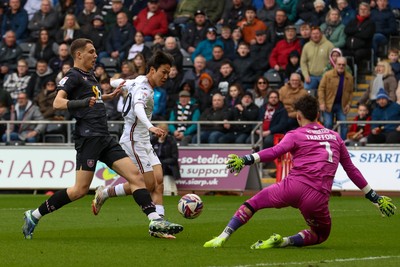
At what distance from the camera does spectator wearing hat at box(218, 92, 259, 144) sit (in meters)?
26.8

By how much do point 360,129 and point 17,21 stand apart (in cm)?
1133

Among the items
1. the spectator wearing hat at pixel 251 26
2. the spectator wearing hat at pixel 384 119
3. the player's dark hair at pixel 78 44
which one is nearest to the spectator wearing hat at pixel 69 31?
the spectator wearing hat at pixel 251 26

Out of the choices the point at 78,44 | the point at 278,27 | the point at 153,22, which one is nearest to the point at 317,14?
the point at 278,27

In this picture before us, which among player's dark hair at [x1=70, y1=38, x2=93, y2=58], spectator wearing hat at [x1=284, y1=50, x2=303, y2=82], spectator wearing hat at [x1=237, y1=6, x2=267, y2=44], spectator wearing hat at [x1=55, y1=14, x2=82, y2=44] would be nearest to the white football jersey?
player's dark hair at [x1=70, y1=38, x2=93, y2=58]

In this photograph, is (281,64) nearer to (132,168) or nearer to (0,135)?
(0,135)

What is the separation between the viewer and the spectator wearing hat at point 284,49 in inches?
1119

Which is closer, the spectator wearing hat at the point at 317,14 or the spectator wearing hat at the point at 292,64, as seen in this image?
the spectator wearing hat at the point at 292,64

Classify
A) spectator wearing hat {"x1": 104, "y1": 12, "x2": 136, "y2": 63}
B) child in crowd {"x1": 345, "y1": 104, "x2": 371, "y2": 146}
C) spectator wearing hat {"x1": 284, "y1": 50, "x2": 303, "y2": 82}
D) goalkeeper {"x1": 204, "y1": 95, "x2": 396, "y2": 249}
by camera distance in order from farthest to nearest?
spectator wearing hat {"x1": 104, "y1": 12, "x2": 136, "y2": 63} → spectator wearing hat {"x1": 284, "y1": 50, "x2": 303, "y2": 82} → child in crowd {"x1": 345, "y1": 104, "x2": 371, "y2": 146} → goalkeeper {"x1": 204, "y1": 95, "x2": 396, "y2": 249}

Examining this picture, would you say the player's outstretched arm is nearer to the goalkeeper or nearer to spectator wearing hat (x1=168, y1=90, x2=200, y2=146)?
the goalkeeper

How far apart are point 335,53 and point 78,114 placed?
44.0ft

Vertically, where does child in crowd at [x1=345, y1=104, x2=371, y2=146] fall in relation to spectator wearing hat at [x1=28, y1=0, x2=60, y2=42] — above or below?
below

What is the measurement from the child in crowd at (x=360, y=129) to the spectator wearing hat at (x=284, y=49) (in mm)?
2826

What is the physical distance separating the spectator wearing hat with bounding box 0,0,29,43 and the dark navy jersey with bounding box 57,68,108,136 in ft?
61.3

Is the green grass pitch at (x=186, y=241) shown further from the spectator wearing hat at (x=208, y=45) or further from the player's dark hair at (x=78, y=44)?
the spectator wearing hat at (x=208, y=45)
